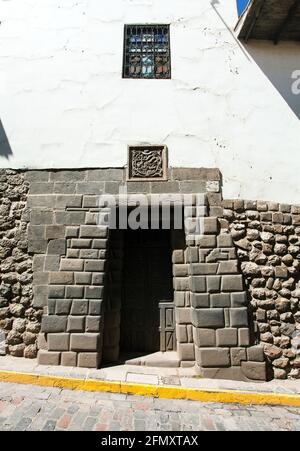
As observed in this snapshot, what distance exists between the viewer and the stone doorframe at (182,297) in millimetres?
3473

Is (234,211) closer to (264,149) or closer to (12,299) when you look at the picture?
(264,149)

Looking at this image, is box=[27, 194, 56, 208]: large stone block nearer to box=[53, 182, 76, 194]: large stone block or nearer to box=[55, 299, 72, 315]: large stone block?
box=[53, 182, 76, 194]: large stone block

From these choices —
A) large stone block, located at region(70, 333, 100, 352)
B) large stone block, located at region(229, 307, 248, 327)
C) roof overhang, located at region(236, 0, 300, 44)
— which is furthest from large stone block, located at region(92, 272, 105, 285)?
roof overhang, located at region(236, 0, 300, 44)

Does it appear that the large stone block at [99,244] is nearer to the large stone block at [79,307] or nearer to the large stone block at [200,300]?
the large stone block at [79,307]

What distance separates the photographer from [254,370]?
3422 millimetres

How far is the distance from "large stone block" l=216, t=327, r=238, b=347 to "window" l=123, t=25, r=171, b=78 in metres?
4.03

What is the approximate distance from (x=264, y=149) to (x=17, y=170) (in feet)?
12.6

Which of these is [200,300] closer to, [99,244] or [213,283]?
[213,283]

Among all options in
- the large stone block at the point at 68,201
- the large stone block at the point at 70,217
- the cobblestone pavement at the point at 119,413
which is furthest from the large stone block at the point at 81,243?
the cobblestone pavement at the point at 119,413

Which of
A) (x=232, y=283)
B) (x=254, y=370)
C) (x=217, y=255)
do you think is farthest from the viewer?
(x=217, y=255)

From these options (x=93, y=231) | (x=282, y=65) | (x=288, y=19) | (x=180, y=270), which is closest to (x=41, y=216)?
(x=93, y=231)

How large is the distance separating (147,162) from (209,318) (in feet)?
7.82

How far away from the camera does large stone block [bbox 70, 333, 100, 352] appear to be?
3.49 metres

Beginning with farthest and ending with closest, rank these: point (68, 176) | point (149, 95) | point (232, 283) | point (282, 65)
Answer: point (282, 65)
point (149, 95)
point (68, 176)
point (232, 283)
